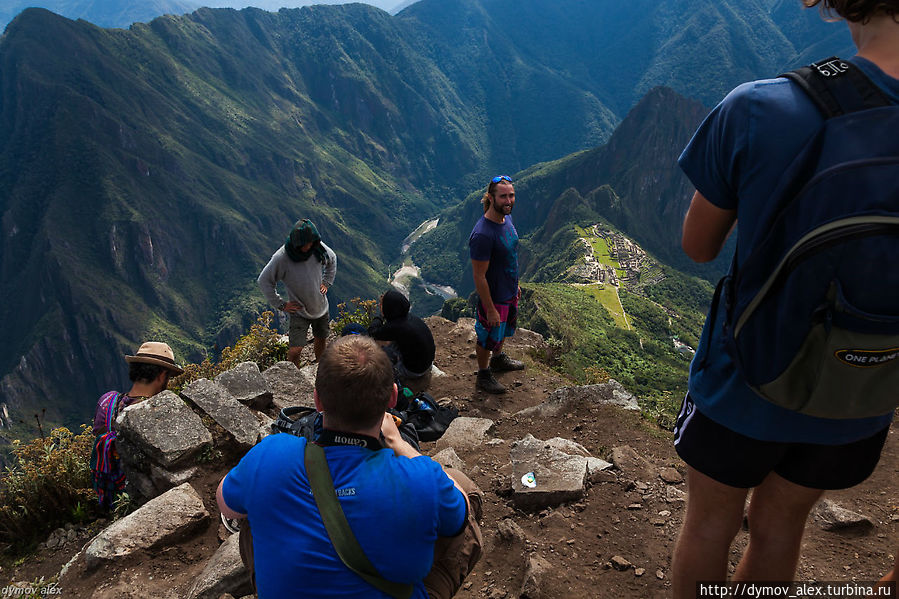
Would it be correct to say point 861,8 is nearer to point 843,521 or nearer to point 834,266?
point 834,266

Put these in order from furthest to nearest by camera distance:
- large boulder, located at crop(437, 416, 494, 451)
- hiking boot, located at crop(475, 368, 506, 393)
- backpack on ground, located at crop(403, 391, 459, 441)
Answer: hiking boot, located at crop(475, 368, 506, 393), large boulder, located at crop(437, 416, 494, 451), backpack on ground, located at crop(403, 391, 459, 441)

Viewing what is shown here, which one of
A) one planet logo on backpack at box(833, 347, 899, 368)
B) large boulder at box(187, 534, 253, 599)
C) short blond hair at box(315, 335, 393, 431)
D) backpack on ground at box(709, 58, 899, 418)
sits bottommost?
large boulder at box(187, 534, 253, 599)

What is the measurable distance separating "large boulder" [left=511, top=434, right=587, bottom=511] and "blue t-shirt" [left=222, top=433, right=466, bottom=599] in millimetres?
2095

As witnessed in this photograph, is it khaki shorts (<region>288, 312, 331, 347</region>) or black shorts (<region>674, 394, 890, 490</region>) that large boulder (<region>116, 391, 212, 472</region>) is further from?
black shorts (<region>674, 394, 890, 490</region>)

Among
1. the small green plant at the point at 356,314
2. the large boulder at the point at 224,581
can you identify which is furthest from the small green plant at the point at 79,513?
the small green plant at the point at 356,314

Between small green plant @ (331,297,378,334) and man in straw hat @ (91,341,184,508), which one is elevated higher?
man in straw hat @ (91,341,184,508)

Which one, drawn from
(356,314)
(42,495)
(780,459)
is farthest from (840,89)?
(356,314)

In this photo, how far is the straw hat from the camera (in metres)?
4.91

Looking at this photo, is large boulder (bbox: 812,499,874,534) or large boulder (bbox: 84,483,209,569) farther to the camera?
large boulder (bbox: 84,483,209,569)

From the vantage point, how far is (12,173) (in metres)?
153

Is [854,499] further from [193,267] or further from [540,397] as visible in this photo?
[193,267]

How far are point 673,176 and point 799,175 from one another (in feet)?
578

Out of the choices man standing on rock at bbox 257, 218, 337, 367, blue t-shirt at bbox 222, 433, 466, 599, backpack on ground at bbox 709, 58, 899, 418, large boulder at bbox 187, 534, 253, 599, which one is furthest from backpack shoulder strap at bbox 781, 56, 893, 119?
man standing on rock at bbox 257, 218, 337, 367

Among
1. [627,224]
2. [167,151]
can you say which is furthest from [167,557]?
[167,151]
